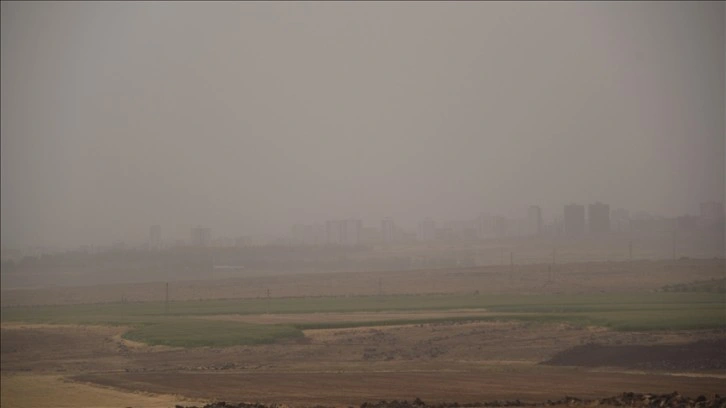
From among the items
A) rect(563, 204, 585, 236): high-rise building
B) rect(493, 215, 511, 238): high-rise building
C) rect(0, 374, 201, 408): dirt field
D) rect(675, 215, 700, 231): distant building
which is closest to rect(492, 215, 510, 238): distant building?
rect(493, 215, 511, 238): high-rise building

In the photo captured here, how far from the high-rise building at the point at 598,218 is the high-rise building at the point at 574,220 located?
1360 mm

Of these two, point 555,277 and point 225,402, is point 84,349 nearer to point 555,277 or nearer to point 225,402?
point 225,402

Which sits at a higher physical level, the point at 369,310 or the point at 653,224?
the point at 653,224

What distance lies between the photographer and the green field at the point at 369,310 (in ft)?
161

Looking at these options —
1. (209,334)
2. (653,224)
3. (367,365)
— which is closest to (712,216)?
(653,224)

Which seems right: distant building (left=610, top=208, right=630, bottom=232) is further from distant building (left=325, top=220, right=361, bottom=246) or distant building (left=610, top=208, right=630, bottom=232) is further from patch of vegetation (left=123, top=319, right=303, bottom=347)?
patch of vegetation (left=123, top=319, right=303, bottom=347)

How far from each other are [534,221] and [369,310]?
348ft

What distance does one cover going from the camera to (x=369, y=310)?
227 feet

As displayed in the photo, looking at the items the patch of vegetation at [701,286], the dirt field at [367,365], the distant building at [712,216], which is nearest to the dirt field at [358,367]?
the dirt field at [367,365]

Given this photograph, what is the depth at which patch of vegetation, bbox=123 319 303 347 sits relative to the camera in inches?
1907

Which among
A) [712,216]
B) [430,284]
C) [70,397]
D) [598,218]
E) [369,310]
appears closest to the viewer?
[70,397]

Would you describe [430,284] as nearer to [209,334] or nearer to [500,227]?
[209,334]

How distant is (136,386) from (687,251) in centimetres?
7802

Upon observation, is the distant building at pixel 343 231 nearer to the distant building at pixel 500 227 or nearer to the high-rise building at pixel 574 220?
the distant building at pixel 500 227
